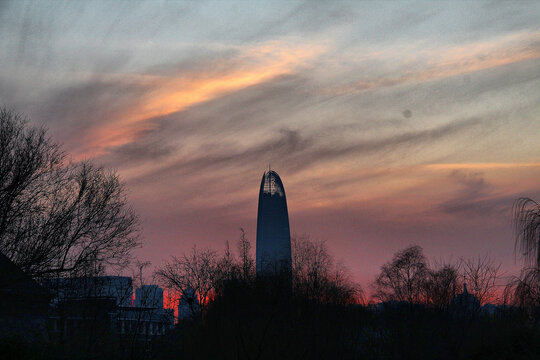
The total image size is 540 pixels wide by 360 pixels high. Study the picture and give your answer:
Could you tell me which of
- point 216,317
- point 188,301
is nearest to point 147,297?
point 216,317

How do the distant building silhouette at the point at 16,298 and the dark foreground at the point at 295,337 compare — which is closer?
the dark foreground at the point at 295,337

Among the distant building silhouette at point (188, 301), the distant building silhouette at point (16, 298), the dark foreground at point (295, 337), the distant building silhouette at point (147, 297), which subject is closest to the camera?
the distant building silhouette at point (147, 297)

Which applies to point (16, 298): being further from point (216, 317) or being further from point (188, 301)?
point (188, 301)

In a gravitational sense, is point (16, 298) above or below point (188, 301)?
below

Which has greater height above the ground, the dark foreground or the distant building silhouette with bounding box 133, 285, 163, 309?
the distant building silhouette with bounding box 133, 285, 163, 309

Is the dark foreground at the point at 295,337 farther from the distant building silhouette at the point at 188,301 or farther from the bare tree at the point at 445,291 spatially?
the distant building silhouette at the point at 188,301

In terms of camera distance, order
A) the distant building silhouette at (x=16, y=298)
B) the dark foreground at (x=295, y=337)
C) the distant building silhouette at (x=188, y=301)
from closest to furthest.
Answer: the dark foreground at (x=295, y=337)
the distant building silhouette at (x=16, y=298)
the distant building silhouette at (x=188, y=301)

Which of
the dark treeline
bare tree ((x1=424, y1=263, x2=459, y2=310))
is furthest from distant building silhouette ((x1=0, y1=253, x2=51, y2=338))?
bare tree ((x1=424, y1=263, x2=459, y2=310))

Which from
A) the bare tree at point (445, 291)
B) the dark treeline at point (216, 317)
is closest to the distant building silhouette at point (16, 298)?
the dark treeline at point (216, 317)

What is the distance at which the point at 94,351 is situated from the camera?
2388 centimetres

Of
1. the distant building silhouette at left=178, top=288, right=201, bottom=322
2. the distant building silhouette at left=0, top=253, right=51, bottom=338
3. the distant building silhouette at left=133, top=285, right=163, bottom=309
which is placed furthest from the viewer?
the distant building silhouette at left=178, top=288, right=201, bottom=322

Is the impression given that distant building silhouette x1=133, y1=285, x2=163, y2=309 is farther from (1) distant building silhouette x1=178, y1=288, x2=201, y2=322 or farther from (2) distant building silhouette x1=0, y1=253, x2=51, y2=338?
(1) distant building silhouette x1=178, y1=288, x2=201, y2=322

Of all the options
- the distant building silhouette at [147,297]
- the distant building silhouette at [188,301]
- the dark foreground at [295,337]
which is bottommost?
the dark foreground at [295,337]

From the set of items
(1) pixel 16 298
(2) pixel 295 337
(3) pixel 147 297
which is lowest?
(2) pixel 295 337
